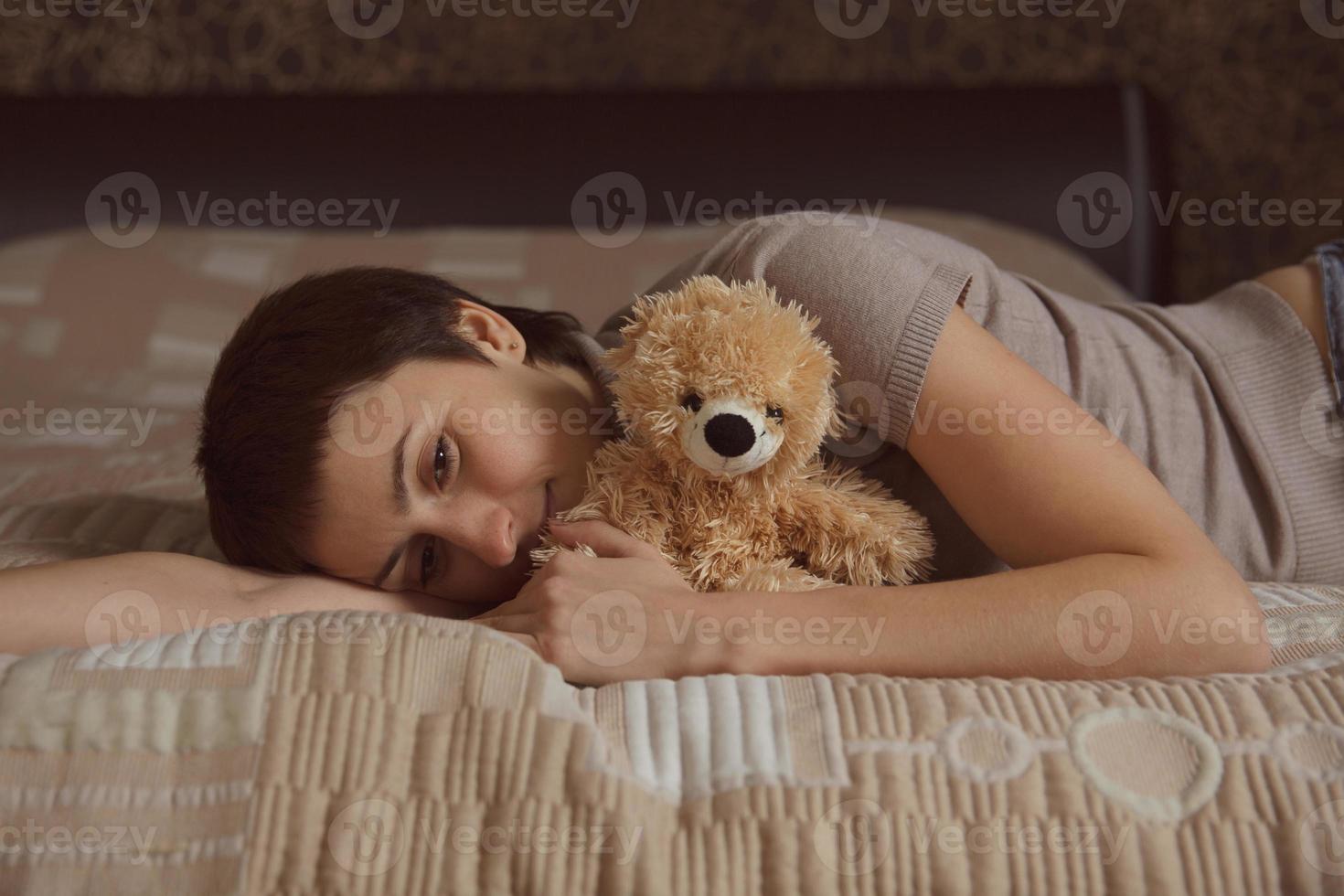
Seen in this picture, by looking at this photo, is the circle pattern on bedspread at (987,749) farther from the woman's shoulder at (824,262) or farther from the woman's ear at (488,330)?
the woman's ear at (488,330)

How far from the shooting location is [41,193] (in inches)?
72.9

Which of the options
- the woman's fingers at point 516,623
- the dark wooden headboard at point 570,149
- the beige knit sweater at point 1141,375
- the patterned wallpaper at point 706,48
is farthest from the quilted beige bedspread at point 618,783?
the patterned wallpaper at point 706,48

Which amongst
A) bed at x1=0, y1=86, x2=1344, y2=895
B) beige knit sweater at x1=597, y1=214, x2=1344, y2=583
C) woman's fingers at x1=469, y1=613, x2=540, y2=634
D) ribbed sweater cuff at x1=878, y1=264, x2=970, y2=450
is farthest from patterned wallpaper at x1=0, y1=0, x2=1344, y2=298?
bed at x1=0, y1=86, x2=1344, y2=895

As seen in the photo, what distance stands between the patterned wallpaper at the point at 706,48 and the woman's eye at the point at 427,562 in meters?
1.39

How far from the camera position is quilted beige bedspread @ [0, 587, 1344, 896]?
0.58 metres

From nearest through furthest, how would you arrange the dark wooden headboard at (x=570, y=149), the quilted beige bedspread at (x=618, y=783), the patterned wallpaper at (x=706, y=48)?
the quilted beige bedspread at (x=618, y=783) → the dark wooden headboard at (x=570, y=149) → the patterned wallpaper at (x=706, y=48)

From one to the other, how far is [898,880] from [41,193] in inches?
76.9

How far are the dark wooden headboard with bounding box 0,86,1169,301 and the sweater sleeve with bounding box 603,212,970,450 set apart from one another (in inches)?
36.2

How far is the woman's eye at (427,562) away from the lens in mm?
934

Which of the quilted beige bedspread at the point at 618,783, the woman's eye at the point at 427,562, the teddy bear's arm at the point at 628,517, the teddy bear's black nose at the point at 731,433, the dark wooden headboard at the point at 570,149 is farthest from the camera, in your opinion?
the dark wooden headboard at the point at 570,149

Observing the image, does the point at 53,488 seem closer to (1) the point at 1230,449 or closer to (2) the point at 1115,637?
(2) the point at 1115,637

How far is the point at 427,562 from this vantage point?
3.10ft

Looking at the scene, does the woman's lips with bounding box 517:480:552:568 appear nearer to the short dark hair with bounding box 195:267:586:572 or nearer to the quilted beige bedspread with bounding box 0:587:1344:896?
the short dark hair with bounding box 195:267:586:572

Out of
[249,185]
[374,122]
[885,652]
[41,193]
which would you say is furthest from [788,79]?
[885,652]
